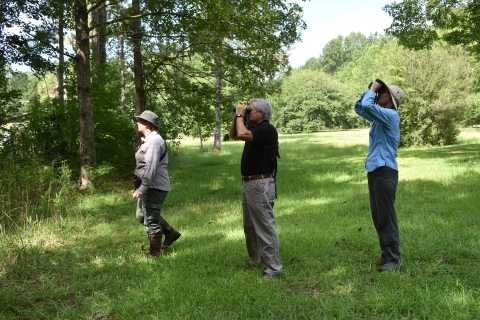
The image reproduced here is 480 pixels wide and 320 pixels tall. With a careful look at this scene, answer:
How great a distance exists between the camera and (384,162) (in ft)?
13.6

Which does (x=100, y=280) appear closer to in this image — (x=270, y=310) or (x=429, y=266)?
(x=270, y=310)

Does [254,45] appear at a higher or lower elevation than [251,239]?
higher

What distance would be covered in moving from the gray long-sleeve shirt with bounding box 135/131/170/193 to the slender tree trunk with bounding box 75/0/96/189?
567 centimetres

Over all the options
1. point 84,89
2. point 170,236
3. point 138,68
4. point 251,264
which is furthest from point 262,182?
point 138,68

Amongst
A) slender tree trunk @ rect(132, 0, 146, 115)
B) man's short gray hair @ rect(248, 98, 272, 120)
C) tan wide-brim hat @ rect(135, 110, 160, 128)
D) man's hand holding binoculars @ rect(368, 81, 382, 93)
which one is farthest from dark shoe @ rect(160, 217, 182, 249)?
slender tree trunk @ rect(132, 0, 146, 115)

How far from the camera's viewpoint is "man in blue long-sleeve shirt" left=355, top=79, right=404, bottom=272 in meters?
4.15

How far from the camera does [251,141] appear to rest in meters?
4.28

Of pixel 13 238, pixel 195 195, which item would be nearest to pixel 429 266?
pixel 13 238

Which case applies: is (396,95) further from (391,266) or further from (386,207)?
(391,266)

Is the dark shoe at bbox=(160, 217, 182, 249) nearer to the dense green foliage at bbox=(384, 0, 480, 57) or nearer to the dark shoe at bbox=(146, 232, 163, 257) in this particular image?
the dark shoe at bbox=(146, 232, 163, 257)

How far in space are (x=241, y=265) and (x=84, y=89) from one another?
7.32 metres

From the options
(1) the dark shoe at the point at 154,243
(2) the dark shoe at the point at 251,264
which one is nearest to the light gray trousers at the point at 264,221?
(2) the dark shoe at the point at 251,264

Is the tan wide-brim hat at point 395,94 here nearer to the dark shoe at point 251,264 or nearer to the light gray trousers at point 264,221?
the light gray trousers at point 264,221

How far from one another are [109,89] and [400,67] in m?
16.5
